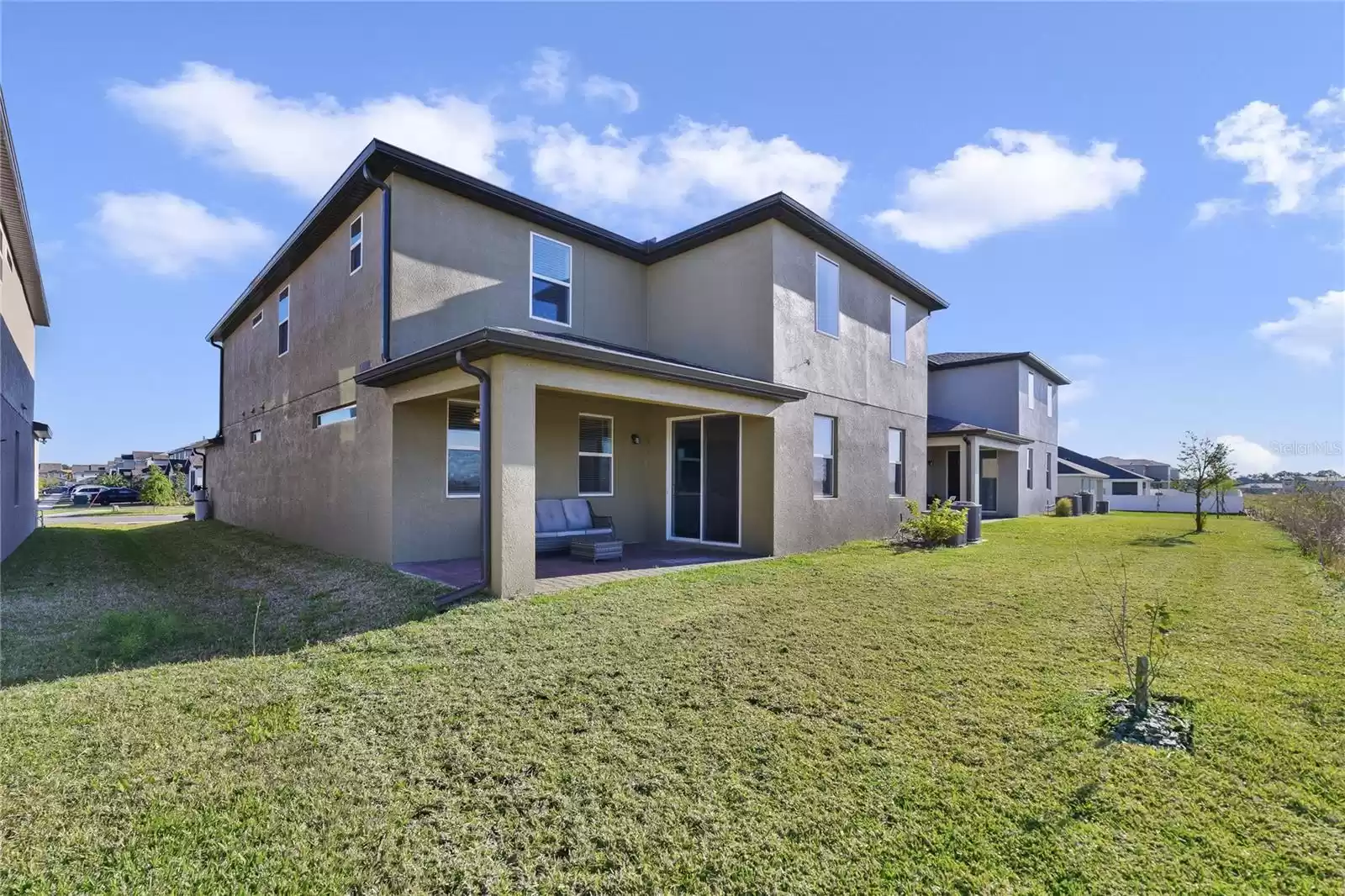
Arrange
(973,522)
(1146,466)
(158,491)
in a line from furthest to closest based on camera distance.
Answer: (1146,466)
(158,491)
(973,522)

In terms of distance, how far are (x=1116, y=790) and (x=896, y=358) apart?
508 inches

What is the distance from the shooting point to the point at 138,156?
32.2 ft

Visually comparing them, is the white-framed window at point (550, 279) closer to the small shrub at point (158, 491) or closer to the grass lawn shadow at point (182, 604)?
the grass lawn shadow at point (182, 604)

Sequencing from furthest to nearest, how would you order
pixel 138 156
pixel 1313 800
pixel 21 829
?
pixel 138 156, pixel 1313 800, pixel 21 829

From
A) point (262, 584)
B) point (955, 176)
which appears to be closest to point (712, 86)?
point (955, 176)

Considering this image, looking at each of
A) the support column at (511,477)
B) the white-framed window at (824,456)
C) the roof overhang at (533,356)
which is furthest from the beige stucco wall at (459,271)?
the white-framed window at (824,456)

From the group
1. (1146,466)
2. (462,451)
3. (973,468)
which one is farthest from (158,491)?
(1146,466)

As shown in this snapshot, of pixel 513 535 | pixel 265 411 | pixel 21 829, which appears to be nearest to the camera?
pixel 21 829

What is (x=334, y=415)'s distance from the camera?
1109 centimetres

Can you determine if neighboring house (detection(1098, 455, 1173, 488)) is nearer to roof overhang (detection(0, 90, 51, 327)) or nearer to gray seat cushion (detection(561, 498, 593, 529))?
gray seat cushion (detection(561, 498, 593, 529))

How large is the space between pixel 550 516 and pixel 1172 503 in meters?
35.4

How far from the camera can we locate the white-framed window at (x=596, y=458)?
11.6m

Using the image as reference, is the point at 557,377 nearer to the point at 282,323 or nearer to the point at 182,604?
the point at 182,604

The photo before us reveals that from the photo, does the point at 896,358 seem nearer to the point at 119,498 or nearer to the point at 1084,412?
the point at 1084,412
